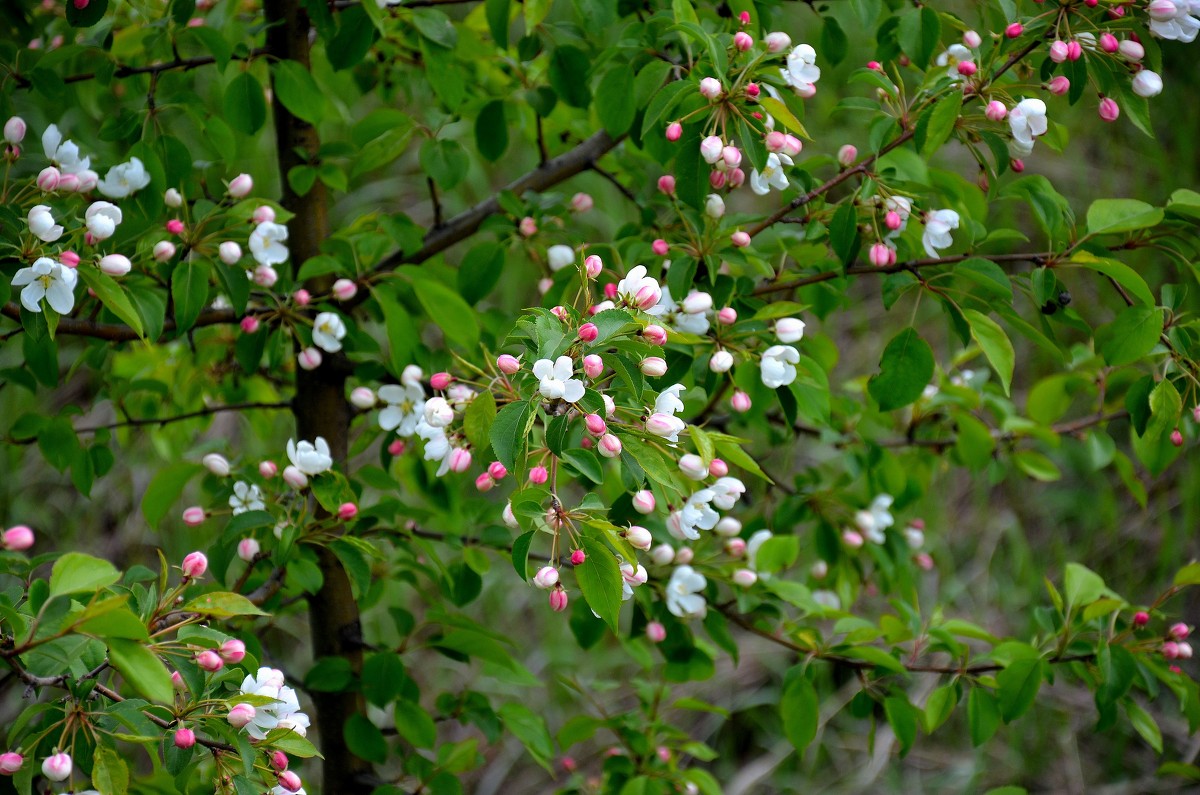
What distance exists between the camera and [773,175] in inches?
42.8

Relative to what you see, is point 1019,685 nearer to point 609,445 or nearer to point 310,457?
point 609,445

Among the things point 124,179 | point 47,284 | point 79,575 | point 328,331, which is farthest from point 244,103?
point 79,575

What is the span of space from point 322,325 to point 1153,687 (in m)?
1.13

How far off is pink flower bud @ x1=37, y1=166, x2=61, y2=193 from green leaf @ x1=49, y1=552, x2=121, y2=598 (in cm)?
44

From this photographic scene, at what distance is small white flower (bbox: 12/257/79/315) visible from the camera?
3.02 feet

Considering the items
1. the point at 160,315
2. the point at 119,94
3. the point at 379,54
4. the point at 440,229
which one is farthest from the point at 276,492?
the point at 119,94

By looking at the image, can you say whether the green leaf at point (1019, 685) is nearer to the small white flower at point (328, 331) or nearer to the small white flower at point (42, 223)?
the small white flower at point (328, 331)

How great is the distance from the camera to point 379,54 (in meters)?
1.55

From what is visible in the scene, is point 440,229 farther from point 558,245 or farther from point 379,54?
point 379,54

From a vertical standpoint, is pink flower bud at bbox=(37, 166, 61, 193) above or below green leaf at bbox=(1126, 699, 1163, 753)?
above

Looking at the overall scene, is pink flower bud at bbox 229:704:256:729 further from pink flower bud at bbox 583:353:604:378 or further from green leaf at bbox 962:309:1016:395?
green leaf at bbox 962:309:1016:395

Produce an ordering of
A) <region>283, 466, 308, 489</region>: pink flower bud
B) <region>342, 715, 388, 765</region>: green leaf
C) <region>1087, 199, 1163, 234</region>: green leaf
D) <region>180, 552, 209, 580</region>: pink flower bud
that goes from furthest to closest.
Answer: <region>342, 715, 388, 765</region>: green leaf < <region>283, 466, 308, 489</region>: pink flower bud < <region>1087, 199, 1163, 234</region>: green leaf < <region>180, 552, 209, 580</region>: pink flower bud

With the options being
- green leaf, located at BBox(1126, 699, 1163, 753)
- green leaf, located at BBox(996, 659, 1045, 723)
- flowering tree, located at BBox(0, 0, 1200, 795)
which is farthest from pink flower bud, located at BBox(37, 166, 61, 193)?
green leaf, located at BBox(1126, 699, 1163, 753)

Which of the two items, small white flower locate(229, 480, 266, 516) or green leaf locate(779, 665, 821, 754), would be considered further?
green leaf locate(779, 665, 821, 754)
